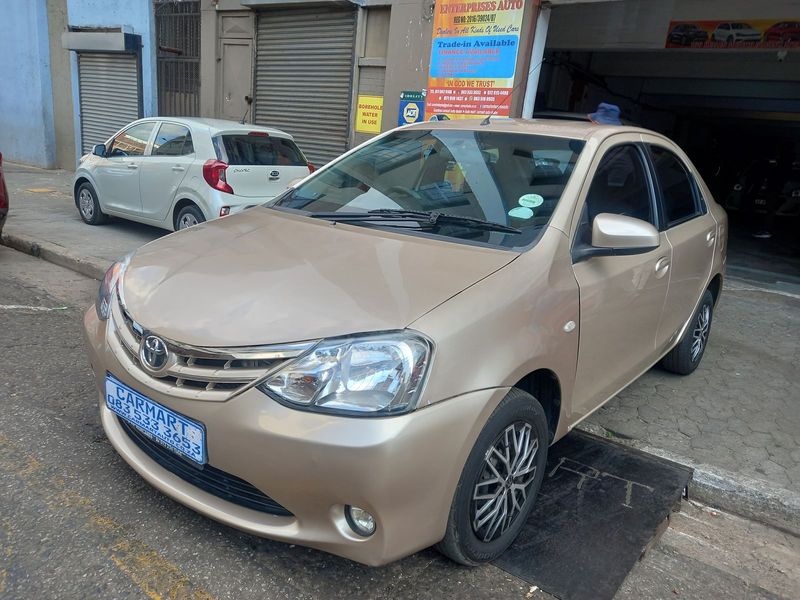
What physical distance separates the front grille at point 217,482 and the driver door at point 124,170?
5958mm

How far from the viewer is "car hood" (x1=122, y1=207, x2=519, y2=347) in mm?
2051

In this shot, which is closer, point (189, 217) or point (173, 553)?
point (173, 553)

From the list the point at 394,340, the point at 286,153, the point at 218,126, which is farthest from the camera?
the point at 286,153

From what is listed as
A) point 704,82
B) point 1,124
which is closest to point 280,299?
point 704,82

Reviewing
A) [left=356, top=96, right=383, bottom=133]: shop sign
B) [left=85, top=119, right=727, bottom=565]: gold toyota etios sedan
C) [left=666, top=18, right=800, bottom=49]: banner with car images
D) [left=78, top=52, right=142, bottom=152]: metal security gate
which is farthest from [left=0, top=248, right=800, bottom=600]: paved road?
[left=78, top=52, right=142, bottom=152]: metal security gate

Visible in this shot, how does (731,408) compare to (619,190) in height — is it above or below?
below

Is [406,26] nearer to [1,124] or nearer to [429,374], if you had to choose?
[429,374]

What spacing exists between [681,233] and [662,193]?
0.30 meters

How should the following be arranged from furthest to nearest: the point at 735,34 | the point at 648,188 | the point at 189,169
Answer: the point at 735,34 < the point at 189,169 < the point at 648,188

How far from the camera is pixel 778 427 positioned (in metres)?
3.76

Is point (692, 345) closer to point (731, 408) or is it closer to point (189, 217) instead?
point (731, 408)

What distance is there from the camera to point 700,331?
4.42 m

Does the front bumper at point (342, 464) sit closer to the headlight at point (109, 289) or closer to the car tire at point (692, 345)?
the headlight at point (109, 289)

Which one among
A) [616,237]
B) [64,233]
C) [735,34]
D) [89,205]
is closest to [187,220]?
[64,233]
